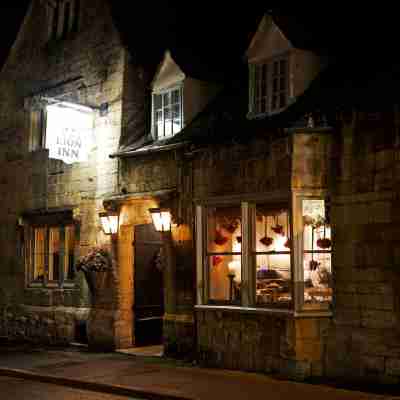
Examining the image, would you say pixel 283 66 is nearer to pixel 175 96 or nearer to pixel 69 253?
pixel 175 96

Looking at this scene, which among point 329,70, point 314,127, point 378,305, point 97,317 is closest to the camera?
point 378,305

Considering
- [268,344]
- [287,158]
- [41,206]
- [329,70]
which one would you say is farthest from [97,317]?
[329,70]

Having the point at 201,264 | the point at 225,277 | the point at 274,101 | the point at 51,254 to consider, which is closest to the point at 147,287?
the point at 51,254

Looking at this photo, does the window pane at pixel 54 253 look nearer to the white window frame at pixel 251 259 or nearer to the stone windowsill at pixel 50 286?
the stone windowsill at pixel 50 286

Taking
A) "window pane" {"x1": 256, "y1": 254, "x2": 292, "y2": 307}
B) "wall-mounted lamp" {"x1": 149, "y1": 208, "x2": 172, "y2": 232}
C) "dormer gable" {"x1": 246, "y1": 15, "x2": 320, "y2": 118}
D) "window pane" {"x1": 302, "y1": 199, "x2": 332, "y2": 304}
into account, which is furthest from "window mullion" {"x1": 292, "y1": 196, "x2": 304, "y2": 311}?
"wall-mounted lamp" {"x1": 149, "y1": 208, "x2": 172, "y2": 232}

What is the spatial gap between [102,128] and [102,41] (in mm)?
2240

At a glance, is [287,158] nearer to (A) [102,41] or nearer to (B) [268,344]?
(B) [268,344]

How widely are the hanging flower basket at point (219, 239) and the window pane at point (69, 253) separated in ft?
17.2

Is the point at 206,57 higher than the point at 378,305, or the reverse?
the point at 206,57

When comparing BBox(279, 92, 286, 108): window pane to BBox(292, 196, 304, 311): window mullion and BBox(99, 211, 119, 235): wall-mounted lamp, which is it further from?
BBox(99, 211, 119, 235): wall-mounted lamp

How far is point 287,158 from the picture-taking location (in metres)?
11.4

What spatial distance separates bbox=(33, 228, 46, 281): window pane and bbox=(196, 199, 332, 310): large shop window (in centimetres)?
624

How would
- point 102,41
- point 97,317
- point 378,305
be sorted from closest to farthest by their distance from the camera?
point 378,305 < point 97,317 < point 102,41

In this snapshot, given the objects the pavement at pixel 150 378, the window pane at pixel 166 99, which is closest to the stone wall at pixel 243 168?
the window pane at pixel 166 99
